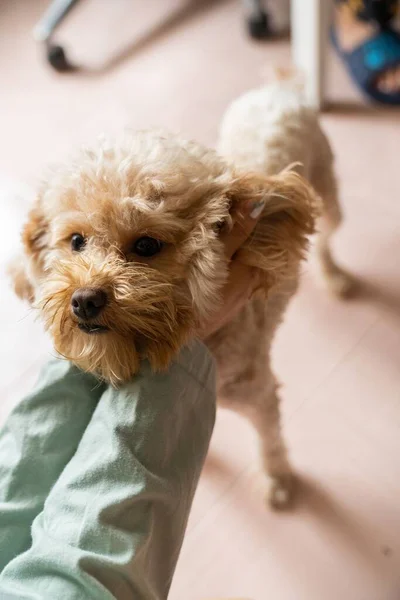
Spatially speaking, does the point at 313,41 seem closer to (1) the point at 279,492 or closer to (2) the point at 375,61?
(2) the point at 375,61

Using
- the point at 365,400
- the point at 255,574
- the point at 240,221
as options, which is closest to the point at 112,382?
the point at 240,221

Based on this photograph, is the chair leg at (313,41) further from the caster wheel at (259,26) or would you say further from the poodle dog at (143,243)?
the poodle dog at (143,243)

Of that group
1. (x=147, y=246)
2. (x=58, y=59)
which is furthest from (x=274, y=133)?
(x=58, y=59)

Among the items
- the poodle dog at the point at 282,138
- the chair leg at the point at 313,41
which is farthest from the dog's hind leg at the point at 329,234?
the chair leg at the point at 313,41

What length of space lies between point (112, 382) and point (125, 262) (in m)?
0.15

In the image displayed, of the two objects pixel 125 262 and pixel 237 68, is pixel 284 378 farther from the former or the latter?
pixel 237 68

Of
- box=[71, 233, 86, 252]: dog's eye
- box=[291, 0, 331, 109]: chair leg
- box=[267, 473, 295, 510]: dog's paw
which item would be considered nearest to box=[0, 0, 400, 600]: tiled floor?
box=[267, 473, 295, 510]: dog's paw

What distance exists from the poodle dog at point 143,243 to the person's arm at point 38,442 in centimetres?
4

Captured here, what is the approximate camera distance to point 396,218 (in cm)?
157

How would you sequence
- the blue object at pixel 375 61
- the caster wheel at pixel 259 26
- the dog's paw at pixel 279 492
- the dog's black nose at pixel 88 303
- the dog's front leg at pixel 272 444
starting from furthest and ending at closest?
the caster wheel at pixel 259 26
the blue object at pixel 375 61
the dog's paw at pixel 279 492
the dog's front leg at pixel 272 444
the dog's black nose at pixel 88 303

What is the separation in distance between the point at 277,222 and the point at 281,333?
2.09ft

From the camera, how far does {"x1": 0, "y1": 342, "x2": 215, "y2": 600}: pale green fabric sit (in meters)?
0.57

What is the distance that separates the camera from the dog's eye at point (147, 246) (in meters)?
0.75

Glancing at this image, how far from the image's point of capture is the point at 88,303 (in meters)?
0.67
